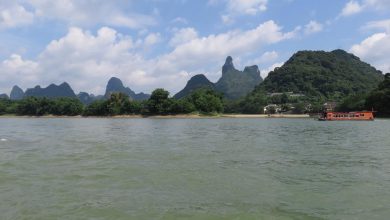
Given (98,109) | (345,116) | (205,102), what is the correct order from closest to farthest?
(345,116) → (205,102) → (98,109)

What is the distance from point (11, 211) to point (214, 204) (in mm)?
5869

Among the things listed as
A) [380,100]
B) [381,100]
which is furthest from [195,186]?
[380,100]

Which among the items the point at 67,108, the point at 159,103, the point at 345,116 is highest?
the point at 159,103

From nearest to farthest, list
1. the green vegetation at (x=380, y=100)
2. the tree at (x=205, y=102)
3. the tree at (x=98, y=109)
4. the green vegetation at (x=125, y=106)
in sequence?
the green vegetation at (x=380, y=100), the green vegetation at (x=125, y=106), the tree at (x=205, y=102), the tree at (x=98, y=109)

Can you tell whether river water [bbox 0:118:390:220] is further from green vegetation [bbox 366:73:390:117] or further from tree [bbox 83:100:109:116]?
tree [bbox 83:100:109:116]

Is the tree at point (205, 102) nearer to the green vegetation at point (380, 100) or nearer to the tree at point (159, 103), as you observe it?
the tree at point (159, 103)

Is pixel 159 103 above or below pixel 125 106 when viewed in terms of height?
above

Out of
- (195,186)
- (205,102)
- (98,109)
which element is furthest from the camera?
(98,109)

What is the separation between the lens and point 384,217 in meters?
10.9

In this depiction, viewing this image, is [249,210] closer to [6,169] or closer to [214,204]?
[214,204]

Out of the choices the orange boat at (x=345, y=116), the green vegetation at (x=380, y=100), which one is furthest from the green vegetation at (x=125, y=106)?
the green vegetation at (x=380, y=100)

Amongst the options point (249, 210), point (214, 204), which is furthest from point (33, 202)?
point (249, 210)

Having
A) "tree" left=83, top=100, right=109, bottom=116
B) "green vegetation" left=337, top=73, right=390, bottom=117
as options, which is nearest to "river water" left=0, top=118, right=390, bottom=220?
"green vegetation" left=337, top=73, right=390, bottom=117

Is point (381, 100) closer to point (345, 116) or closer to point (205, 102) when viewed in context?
point (345, 116)
